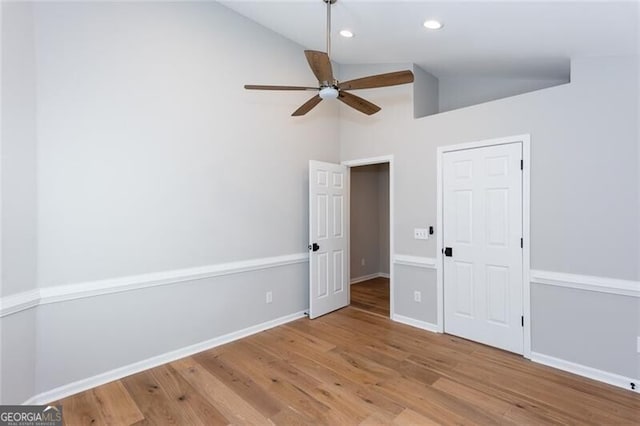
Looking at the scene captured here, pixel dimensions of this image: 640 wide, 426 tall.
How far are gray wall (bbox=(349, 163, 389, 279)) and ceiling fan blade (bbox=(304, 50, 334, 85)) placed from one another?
377 centimetres

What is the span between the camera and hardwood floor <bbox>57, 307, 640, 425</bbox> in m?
2.20

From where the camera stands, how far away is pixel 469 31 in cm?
279

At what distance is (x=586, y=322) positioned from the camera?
2727 millimetres

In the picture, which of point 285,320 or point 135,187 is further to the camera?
point 285,320

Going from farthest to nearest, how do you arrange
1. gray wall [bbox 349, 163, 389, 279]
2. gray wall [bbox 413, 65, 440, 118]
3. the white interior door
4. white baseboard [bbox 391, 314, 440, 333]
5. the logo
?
1. gray wall [bbox 349, 163, 389, 279]
2. the white interior door
3. gray wall [bbox 413, 65, 440, 118]
4. white baseboard [bbox 391, 314, 440, 333]
5. the logo

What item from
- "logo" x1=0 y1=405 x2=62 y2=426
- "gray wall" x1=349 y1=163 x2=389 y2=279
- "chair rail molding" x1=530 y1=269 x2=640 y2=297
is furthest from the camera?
"gray wall" x1=349 y1=163 x2=389 y2=279

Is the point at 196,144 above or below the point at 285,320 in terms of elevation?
above

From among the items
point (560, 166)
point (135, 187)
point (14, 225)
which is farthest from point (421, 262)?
point (14, 225)

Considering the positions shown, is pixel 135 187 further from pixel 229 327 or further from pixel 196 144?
pixel 229 327

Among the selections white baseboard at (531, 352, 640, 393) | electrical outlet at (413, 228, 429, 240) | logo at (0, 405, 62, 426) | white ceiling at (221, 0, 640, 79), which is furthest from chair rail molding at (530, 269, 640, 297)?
logo at (0, 405, 62, 426)

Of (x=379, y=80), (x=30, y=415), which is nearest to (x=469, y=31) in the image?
(x=379, y=80)

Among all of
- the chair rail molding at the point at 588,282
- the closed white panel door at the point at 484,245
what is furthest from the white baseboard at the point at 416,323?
the chair rail molding at the point at 588,282

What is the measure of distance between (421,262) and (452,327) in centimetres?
80

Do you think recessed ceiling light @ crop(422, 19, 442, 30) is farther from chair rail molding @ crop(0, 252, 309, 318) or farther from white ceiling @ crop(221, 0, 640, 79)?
chair rail molding @ crop(0, 252, 309, 318)
